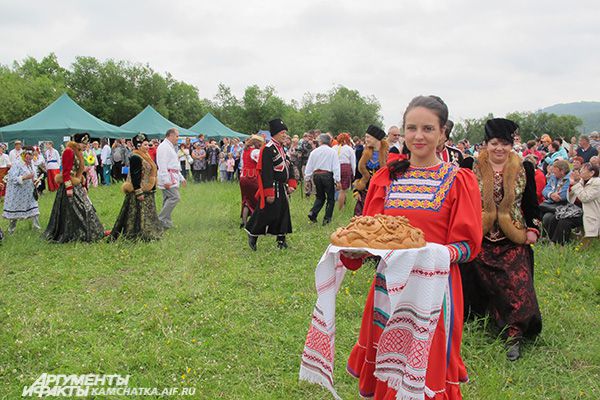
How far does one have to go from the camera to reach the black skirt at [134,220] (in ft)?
27.6

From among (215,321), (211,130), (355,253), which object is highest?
(211,130)

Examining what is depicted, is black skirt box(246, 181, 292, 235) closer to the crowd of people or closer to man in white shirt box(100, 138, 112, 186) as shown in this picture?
the crowd of people

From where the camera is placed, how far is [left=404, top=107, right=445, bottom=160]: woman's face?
2307 millimetres

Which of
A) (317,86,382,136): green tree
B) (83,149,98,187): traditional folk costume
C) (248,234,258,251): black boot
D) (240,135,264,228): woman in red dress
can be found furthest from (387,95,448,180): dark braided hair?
(317,86,382,136): green tree

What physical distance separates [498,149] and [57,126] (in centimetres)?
1986

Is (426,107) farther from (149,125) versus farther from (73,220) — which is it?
(149,125)

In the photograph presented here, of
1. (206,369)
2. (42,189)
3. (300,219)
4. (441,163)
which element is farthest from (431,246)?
(42,189)

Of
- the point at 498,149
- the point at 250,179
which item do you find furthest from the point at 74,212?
the point at 498,149

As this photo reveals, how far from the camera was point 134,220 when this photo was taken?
845 cm

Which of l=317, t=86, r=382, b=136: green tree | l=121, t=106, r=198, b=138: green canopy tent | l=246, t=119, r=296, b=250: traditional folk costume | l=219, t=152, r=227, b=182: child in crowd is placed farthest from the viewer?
l=317, t=86, r=382, b=136: green tree

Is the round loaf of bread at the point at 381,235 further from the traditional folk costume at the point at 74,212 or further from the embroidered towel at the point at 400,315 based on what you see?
the traditional folk costume at the point at 74,212

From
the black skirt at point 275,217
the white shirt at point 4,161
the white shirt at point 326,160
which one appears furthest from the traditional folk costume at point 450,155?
the white shirt at point 4,161

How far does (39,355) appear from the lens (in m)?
4.05

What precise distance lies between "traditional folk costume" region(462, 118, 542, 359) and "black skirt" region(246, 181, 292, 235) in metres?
3.92
